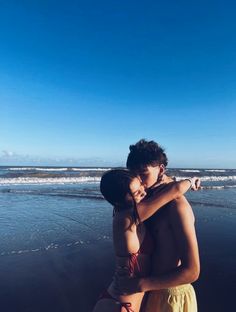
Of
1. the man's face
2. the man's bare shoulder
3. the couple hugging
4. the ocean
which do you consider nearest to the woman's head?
the couple hugging

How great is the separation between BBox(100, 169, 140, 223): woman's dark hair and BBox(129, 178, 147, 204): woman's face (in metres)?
0.03

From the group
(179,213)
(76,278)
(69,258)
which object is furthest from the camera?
(69,258)

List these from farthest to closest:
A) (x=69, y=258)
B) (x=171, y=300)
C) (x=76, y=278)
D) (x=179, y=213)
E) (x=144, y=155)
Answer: (x=69, y=258) < (x=76, y=278) < (x=144, y=155) < (x=171, y=300) < (x=179, y=213)

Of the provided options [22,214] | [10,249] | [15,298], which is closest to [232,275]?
[15,298]

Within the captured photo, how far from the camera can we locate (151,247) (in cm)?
255

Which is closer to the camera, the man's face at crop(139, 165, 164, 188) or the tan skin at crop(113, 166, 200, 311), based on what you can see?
the tan skin at crop(113, 166, 200, 311)

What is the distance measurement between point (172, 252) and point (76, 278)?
4.51 metres

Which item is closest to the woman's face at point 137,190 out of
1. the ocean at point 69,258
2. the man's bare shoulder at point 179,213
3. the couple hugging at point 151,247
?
the couple hugging at point 151,247

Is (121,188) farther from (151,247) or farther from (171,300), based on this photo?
(171,300)

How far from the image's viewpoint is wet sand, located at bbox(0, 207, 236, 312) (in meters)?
5.44

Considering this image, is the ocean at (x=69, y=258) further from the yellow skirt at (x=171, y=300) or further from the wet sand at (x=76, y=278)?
the yellow skirt at (x=171, y=300)

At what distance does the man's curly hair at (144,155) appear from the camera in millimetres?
2709

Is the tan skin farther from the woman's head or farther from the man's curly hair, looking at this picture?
the man's curly hair

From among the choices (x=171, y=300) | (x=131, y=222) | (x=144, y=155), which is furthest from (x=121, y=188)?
(x=171, y=300)
